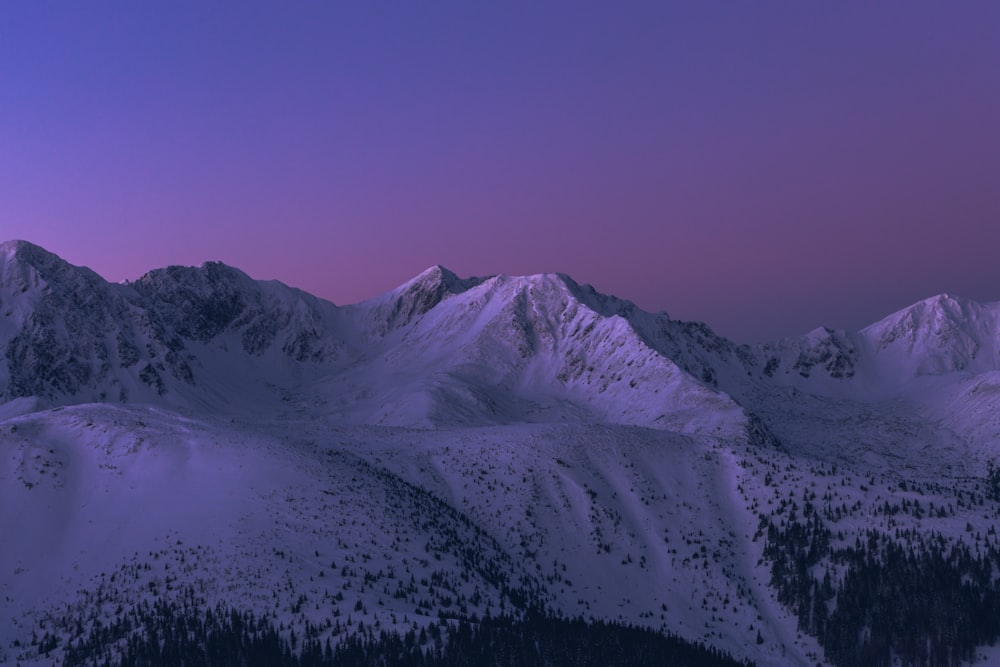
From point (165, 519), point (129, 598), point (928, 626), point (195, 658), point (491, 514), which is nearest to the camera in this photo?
point (195, 658)

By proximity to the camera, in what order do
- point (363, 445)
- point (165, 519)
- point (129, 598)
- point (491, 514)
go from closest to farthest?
point (129, 598) < point (165, 519) < point (491, 514) < point (363, 445)

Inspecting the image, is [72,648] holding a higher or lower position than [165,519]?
lower

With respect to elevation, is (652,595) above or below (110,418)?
below

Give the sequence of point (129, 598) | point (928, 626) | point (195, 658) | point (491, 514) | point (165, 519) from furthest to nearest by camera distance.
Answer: point (491, 514), point (165, 519), point (928, 626), point (129, 598), point (195, 658)

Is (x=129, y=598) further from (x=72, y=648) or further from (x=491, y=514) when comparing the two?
(x=491, y=514)

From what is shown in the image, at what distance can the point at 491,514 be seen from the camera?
387 ft

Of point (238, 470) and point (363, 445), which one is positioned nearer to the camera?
point (238, 470)

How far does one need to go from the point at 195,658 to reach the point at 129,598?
14792 mm

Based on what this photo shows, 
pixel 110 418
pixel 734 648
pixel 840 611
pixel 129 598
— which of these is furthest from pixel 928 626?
pixel 110 418

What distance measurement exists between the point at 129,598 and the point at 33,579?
15232 millimetres

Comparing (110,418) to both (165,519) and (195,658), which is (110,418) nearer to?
(165,519)

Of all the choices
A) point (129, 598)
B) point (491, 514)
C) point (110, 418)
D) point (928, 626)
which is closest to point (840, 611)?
point (928, 626)

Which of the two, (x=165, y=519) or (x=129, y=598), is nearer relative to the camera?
(x=129, y=598)

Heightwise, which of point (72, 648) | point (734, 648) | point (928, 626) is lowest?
point (72, 648)
